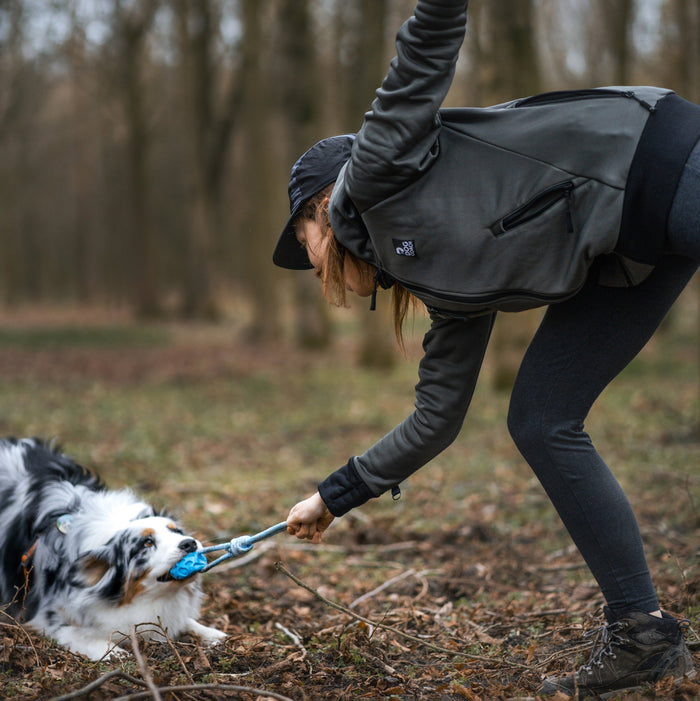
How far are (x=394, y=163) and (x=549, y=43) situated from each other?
2256cm

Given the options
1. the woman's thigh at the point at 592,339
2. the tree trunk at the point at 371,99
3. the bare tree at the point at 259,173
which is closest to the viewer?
the woman's thigh at the point at 592,339

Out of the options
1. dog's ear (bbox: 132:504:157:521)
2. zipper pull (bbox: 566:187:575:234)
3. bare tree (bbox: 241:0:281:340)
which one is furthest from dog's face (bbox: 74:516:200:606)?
bare tree (bbox: 241:0:281:340)

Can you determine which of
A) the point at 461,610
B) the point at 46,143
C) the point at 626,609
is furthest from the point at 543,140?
the point at 46,143

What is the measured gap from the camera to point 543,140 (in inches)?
90.3

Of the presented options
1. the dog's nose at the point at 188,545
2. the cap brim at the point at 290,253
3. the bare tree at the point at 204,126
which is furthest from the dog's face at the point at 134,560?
the bare tree at the point at 204,126

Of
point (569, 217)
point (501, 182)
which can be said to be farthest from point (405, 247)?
point (569, 217)

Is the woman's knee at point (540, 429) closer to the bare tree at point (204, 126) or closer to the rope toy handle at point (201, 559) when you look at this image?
the rope toy handle at point (201, 559)

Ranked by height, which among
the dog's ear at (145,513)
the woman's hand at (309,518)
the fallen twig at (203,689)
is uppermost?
the woman's hand at (309,518)

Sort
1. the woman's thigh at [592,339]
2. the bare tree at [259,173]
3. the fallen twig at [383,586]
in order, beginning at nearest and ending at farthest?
1. the woman's thigh at [592,339]
2. the fallen twig at [383,586]
3. the bare tree at [259,173]

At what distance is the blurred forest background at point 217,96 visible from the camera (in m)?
Result: 14.8

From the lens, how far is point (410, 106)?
88.1 inches

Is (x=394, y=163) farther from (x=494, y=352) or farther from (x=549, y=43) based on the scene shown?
(x=549, y=43)

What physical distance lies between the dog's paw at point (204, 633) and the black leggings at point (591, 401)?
177 cm

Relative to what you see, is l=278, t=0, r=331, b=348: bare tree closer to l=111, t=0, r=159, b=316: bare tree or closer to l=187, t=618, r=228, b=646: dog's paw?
l=111, t=0, r=159, b=316: bare tree
